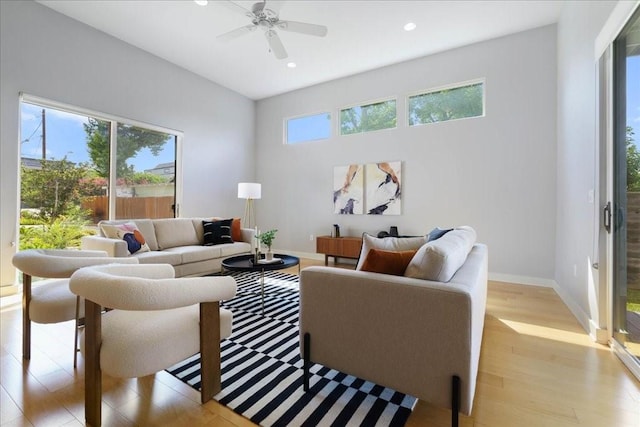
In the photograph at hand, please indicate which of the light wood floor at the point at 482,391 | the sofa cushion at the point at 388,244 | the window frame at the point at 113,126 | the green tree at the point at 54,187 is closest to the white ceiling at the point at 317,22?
the window frame at the point at 113,126

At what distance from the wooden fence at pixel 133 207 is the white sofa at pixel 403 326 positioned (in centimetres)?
382

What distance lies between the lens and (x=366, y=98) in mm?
4996

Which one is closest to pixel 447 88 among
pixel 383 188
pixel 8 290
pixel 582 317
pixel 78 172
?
pixel 383 188

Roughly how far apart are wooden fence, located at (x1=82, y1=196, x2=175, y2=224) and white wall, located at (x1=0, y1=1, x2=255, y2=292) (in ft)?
0.96

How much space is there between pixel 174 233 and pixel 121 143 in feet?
5.06

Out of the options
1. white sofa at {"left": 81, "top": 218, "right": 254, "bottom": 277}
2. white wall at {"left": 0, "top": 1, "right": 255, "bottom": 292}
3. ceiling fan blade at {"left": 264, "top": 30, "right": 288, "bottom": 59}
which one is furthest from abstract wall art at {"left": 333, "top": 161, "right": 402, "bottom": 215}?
ceiling fan blade at {"left": 264, "top": 30, "right": 288, "bottom": 59}

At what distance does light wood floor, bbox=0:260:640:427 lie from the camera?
54.5 inches

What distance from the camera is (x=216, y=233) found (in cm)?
437

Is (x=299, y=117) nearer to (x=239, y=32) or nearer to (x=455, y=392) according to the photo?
(x=239, y=32)

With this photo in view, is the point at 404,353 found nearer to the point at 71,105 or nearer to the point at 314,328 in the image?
the point at 314,328

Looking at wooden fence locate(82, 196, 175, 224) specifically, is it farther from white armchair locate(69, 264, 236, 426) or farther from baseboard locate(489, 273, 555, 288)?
baseboard locate(489, 273, 555, 288)

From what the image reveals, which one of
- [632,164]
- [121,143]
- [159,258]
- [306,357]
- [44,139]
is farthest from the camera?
[121,143]

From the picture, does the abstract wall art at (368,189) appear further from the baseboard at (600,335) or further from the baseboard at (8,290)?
the baseboard at (8,290)

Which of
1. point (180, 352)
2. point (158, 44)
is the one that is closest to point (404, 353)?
point (180, 352)
